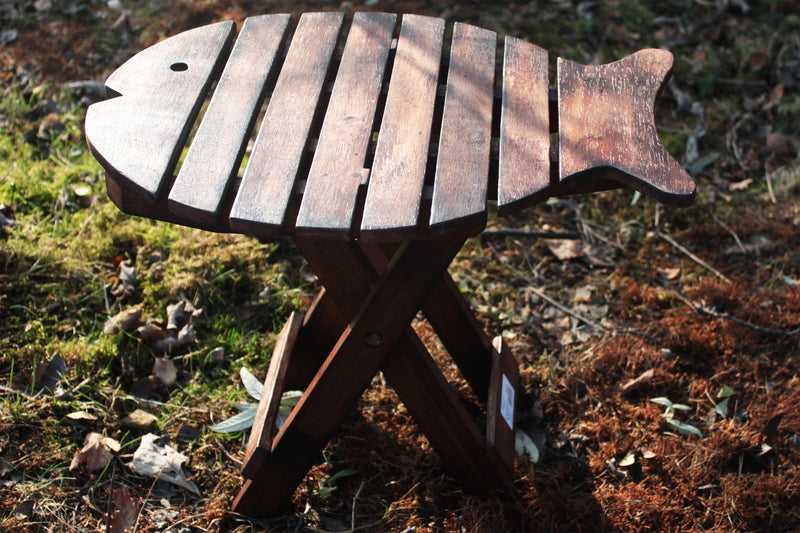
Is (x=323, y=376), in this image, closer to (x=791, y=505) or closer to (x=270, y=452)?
(x=270, y=452)

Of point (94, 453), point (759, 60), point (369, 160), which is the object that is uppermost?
point (369, 160)

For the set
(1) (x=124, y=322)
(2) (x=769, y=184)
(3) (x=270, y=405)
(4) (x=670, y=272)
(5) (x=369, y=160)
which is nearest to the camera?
(5) (x=369, y=160)

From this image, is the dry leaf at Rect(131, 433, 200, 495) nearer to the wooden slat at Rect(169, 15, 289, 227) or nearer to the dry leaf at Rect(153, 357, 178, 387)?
the dry leaf at Rect(153, 357, 178, 387)

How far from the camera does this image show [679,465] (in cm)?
209

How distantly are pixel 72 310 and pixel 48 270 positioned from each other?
0.22 metres

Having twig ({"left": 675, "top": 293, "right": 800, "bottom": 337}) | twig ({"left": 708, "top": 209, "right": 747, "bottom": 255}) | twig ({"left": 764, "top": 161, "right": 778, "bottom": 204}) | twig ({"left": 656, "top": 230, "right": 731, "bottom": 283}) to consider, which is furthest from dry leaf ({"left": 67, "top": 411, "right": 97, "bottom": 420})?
twig ({"left": 764, "top": 161, "right": 778, "bottom": 204})

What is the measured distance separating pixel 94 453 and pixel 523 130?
4.74ft

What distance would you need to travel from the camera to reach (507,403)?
2098 millimetres

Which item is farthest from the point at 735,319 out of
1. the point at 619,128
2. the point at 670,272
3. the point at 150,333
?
the point at 150,333

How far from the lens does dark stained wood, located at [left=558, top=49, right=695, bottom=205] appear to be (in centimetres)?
145

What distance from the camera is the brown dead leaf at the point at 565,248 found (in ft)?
9.48

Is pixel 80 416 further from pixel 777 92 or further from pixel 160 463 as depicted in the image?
pixel 777 92

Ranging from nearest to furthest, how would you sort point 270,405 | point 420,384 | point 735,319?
point 420,384, point 270,405, point 735,319

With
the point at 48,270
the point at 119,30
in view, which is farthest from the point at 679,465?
the point at 119,30
